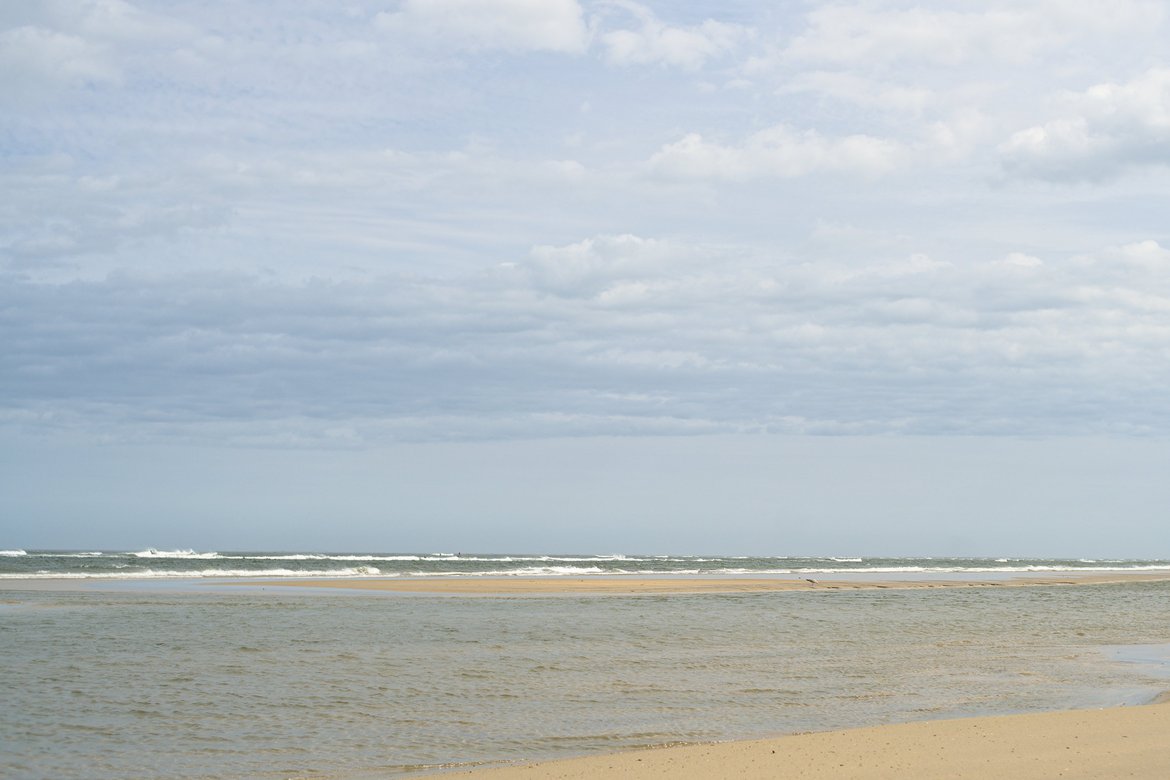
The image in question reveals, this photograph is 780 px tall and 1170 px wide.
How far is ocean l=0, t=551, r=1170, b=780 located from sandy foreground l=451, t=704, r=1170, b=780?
1015 mm

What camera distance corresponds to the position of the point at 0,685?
52.5 ft

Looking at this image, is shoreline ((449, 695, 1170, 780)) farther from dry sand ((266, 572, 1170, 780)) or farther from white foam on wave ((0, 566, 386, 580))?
white foam on wave ((0, 566, 386, 580))

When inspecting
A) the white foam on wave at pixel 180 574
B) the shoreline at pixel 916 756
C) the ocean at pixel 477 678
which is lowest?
the white foam on wave at pixel 180 574

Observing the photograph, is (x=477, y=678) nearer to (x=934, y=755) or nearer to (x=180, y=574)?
(x=934, y=755)

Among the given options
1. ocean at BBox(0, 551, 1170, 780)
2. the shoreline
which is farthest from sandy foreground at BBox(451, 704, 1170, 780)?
ocean at BBox(0, 551, 1170, 780)

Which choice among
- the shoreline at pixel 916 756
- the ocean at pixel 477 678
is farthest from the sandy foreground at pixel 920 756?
the ocean at pixel 477 678

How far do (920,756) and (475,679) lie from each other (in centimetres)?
843

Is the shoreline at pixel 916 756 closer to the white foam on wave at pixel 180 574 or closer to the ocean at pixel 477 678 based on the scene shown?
the ocean at pixel 477 678

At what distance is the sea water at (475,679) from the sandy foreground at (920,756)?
1.02 m

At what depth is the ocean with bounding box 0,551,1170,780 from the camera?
1204 centimetres

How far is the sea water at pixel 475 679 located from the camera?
1204 cm

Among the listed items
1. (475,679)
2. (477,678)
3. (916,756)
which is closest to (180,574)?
(477,678)

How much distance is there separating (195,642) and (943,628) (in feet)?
60.9

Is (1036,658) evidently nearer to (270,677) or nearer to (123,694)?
(270,677)
